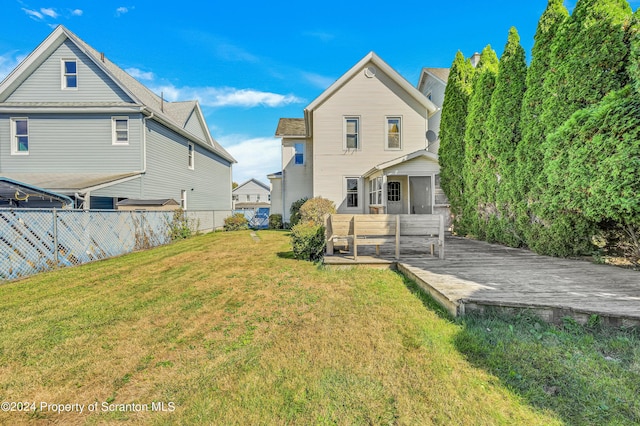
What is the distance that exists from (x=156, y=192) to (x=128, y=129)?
10.5ft

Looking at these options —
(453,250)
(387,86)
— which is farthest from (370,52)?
(453,250)

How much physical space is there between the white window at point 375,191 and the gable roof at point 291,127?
19.1 feet

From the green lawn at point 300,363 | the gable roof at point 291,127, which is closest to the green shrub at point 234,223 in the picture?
the gable roof at point 291,127

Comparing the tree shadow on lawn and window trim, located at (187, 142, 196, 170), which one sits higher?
window trim, located at (187, 142, 196, 170)

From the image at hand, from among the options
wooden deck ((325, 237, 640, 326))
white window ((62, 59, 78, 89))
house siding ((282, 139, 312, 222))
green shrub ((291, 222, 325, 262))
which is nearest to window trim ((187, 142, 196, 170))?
white window ((62, 59, 78, 89))

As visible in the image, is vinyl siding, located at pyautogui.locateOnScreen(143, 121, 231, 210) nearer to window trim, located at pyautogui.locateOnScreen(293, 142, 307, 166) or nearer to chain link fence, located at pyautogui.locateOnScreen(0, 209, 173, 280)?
chain link fence, located at pyautogui.locateOnScreen(0, 209, 173, 280)

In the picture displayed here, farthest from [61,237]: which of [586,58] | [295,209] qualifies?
[586,58]

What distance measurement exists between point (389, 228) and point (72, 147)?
15652mm

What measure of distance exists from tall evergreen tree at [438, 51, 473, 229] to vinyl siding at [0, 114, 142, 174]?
46.3ft

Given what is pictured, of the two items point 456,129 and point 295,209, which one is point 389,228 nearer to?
point 456,129

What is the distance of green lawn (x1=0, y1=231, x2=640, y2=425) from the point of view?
2.07 m

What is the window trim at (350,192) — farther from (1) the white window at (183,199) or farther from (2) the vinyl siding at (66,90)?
(2) the vinyl siding at (66,90)

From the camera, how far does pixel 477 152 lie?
948cm

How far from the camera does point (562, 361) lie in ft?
8.33
